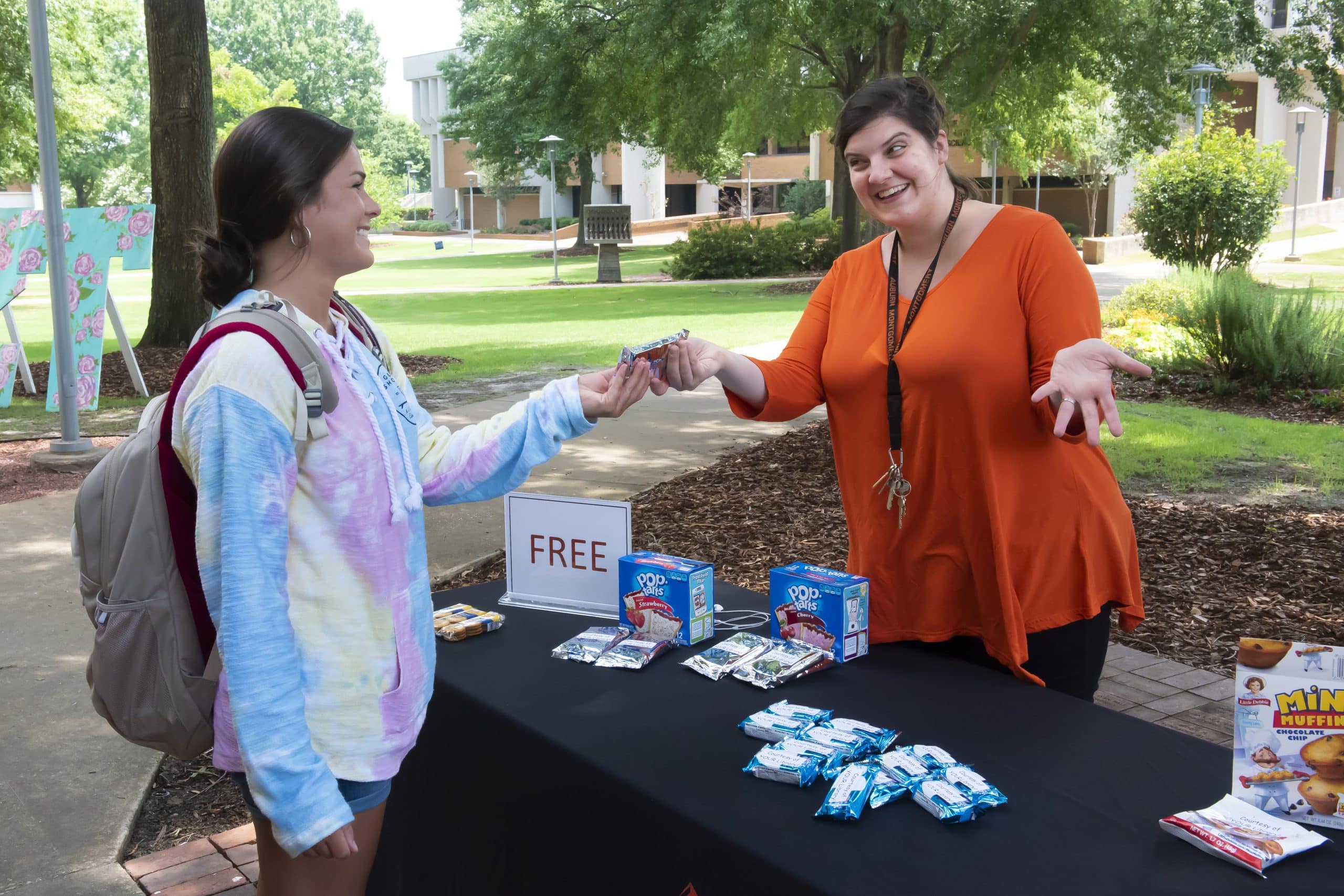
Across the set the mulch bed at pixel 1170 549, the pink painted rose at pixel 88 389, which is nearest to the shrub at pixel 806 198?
the pink painted rose at pixel 88 389

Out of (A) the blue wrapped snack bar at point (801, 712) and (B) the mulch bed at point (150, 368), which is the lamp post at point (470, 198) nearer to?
(B) the mulch bed at point (150, 368)

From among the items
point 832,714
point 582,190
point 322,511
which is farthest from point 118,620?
point 582,190

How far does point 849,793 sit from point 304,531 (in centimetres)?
107

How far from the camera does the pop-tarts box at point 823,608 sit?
2.69 metres

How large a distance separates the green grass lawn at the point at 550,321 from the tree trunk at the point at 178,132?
91.8 inches

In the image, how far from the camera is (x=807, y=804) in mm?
2053

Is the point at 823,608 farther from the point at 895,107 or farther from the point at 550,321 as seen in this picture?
the point at 550,321

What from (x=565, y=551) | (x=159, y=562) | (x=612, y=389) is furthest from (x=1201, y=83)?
(x=159, y=562)

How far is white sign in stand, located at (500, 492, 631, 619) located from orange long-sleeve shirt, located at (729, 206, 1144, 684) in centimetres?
71

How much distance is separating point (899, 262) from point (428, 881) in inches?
76.5

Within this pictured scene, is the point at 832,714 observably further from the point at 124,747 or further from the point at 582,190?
the point at 582,190

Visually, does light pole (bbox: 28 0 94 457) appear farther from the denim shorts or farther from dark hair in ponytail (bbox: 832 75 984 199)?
the denim shorts

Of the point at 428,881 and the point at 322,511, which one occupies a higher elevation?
the point at 322,511

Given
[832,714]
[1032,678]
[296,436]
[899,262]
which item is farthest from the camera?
[899,262]
